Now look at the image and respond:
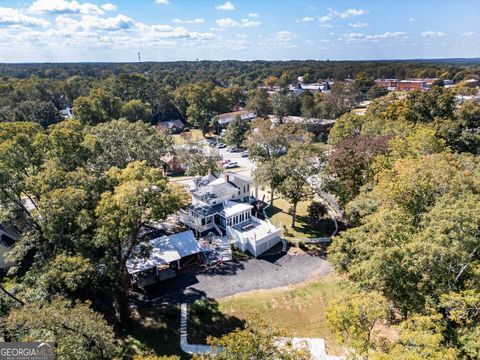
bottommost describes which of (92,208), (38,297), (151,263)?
(151,263)

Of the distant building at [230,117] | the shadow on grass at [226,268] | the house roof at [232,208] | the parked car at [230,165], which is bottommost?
the shadow on grass at [226,268]

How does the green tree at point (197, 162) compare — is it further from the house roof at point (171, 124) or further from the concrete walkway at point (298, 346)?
the house roof at point (171, 124)

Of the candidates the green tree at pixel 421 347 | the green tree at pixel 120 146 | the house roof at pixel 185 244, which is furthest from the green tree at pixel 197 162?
the green tree at pixel 421 347

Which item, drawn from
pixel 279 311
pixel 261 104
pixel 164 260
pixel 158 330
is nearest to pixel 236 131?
pixel 261 104

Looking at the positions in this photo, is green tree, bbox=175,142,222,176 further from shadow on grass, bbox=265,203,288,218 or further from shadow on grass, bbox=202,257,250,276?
shadow on grass, bbox=202,257,250,276

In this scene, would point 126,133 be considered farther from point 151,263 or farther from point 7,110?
point 7,110

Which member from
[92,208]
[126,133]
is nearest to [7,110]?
[126,133]

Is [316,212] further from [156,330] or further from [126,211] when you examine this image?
[126,211]
